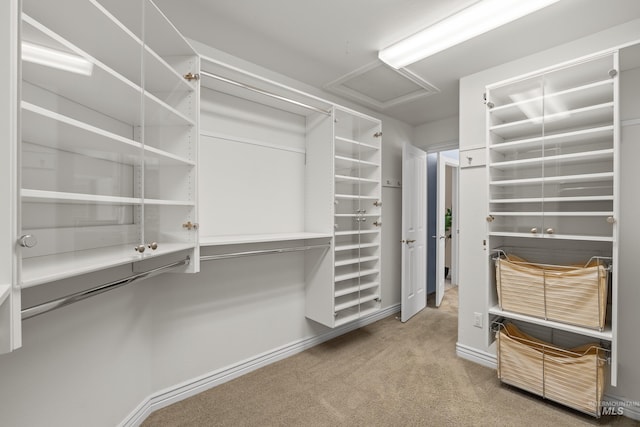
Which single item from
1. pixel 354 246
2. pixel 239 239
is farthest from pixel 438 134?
pixel 239 239

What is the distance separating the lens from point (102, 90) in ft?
3.97

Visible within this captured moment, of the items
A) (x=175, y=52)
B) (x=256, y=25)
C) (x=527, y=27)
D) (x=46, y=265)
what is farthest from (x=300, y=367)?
(x=527, y=27)

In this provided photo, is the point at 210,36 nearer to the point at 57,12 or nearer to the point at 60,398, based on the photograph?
the point at 57,12

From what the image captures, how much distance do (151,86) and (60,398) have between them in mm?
1630

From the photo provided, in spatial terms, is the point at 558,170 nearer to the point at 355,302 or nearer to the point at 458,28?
the point at 458,28

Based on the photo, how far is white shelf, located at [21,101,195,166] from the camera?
34.1 inches

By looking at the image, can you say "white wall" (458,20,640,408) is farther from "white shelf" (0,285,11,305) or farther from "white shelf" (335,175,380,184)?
"white shelf" (0,285,11,305)

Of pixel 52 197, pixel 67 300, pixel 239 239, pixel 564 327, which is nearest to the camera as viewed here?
pixel 52 197

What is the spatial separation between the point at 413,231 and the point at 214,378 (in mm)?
2762

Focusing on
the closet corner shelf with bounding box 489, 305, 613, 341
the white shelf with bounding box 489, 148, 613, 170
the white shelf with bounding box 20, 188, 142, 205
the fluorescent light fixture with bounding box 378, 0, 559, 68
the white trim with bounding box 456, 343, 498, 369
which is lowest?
the white trim with bounding box 456, 343, 498, 369

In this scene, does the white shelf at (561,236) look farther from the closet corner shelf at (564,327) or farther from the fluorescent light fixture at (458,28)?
the fluorescent light fixture at (458,28)

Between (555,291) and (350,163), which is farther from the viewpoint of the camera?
(350,163)

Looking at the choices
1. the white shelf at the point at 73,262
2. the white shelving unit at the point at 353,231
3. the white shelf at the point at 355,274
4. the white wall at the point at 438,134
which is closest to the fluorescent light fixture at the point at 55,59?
the white shelf at the point at 73,262

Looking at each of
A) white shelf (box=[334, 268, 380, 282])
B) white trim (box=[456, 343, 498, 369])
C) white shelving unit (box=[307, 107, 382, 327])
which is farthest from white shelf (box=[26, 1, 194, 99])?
white trim (box=[456, 343, 498, 369])
